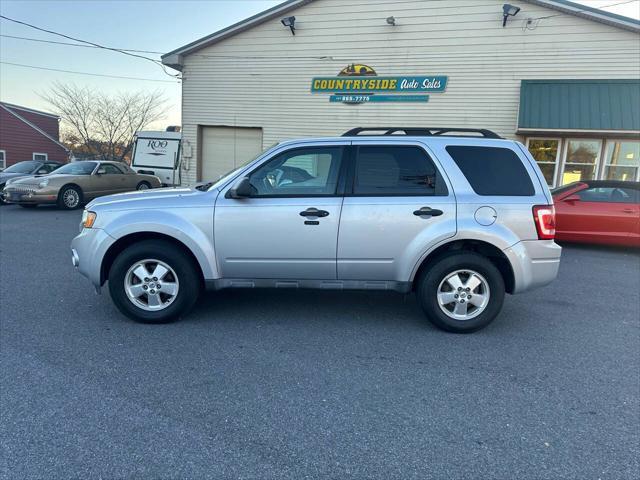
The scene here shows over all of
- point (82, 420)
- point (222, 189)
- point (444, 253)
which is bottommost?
point (82, 420)

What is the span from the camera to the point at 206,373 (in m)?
3.24

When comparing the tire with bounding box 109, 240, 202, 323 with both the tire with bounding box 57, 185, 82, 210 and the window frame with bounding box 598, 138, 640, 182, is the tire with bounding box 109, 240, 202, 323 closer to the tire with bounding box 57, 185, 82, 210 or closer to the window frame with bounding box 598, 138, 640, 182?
the tire with bounding box 57, 185, 82, 210

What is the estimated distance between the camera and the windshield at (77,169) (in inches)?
523

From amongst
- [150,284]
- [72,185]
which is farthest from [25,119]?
[150,284]

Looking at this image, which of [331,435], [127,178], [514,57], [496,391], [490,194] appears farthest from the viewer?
[127,178]

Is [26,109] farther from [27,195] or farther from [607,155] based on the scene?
[607,155]

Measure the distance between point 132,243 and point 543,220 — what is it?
3969 mm

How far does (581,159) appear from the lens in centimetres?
1241

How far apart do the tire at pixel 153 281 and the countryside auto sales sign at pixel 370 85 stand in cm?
1117

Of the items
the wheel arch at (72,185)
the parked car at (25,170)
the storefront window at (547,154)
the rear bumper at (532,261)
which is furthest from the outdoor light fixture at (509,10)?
the parked car at (25,170)

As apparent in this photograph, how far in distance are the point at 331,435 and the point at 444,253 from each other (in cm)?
221

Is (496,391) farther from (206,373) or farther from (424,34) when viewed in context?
(424,34)

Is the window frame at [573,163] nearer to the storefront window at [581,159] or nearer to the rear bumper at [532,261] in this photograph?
the storefront window at [581,159]

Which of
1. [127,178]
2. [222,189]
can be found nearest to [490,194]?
[222,189]
